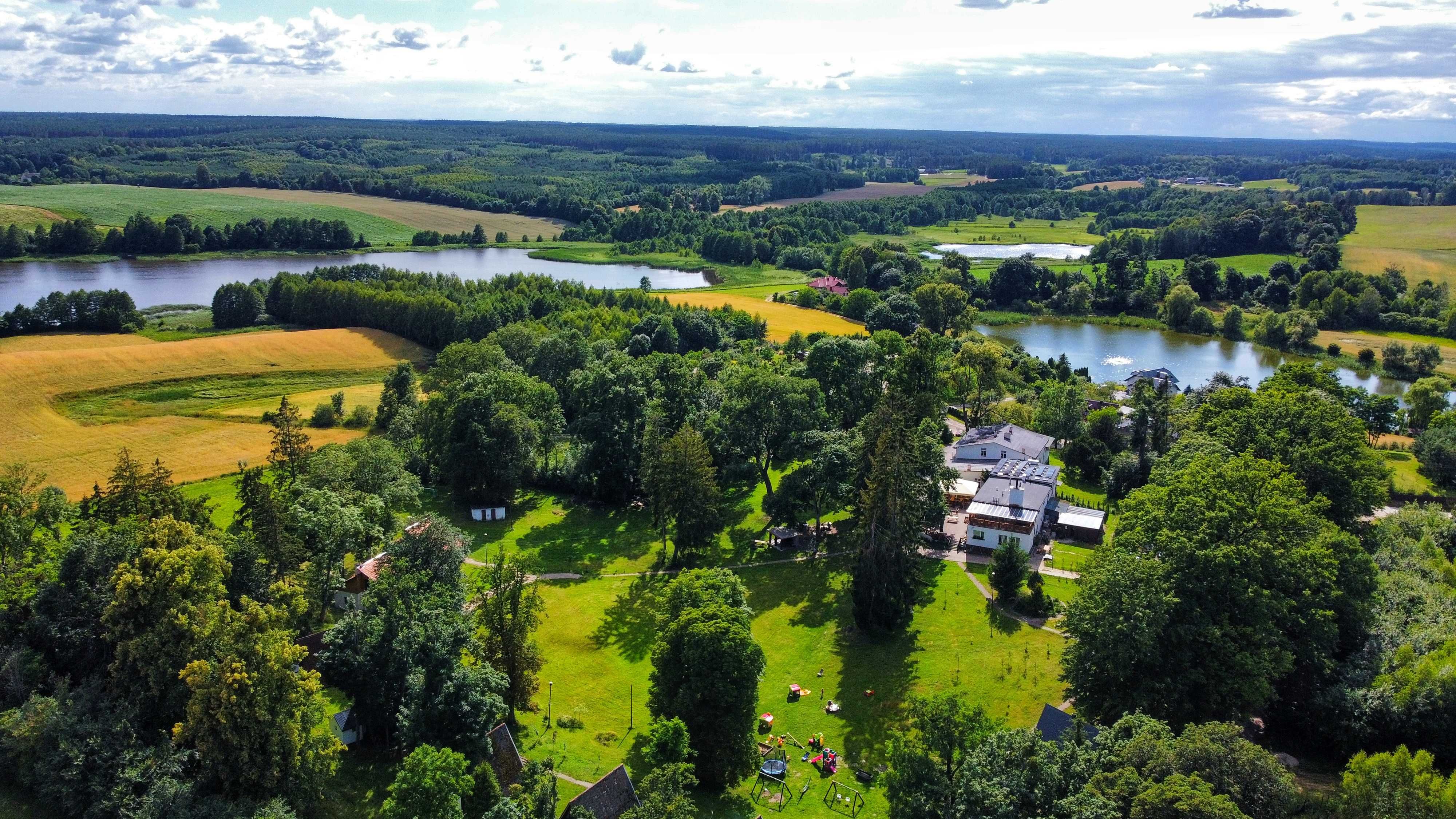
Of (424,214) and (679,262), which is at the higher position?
(424,214)

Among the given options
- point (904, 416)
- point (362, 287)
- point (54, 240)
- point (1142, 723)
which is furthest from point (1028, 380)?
point (54, 240)

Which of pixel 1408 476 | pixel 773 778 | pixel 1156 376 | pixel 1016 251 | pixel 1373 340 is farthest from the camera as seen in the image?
pixel 1016 251

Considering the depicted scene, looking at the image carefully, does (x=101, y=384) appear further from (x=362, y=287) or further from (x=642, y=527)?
(x=642, y=527)

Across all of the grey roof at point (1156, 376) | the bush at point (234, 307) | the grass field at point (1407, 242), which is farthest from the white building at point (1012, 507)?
the grass field at point (1407, 242)

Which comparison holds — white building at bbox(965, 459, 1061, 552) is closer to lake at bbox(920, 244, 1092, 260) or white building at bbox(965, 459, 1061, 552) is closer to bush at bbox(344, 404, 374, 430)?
bush at bbox(344, 404, 374, 430)

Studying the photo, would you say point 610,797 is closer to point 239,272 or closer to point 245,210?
point 239,272

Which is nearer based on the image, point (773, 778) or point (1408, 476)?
point (773, 778)

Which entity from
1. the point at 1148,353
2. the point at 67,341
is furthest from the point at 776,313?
the point at 67,341
